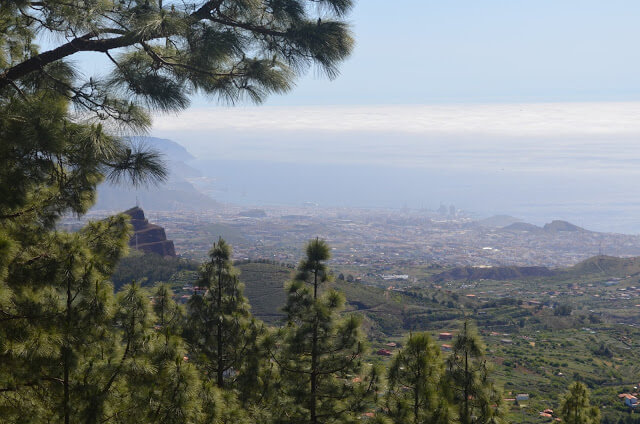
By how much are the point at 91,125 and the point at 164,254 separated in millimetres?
74421

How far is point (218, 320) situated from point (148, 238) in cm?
7060

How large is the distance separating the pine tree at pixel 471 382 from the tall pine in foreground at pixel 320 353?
1249 millimetres

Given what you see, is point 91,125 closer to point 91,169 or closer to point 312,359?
point 91,169

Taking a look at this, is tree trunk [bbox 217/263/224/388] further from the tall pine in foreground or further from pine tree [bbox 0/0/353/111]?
pine tree [bbox 0/0/353/111]

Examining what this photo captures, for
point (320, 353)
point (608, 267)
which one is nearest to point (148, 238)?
point (320, 353)

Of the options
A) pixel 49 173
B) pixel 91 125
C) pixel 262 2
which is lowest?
pixel 49 173

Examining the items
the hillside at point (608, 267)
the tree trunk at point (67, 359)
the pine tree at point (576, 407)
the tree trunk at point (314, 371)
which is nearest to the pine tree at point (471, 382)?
the pine tree at point (576, 407)

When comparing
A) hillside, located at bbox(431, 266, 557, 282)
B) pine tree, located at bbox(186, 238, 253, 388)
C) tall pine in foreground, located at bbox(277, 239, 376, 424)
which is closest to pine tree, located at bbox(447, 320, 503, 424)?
tall pine in foreground, located at bbox(277, 239, 376, 424)

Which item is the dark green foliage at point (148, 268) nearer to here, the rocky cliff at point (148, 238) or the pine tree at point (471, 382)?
the rocky cliff at point (148, 238)

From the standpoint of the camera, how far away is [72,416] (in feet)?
15.6

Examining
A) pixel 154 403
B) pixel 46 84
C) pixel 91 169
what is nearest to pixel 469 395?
pixel 154 403

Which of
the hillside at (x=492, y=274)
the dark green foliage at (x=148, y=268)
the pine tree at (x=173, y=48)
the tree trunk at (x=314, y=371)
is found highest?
the pine tree at (x=173, y=48)

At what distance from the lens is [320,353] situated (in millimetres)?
8172

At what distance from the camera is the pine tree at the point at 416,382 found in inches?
282
